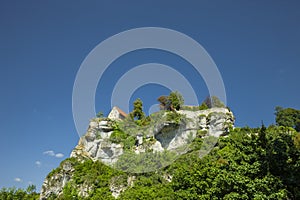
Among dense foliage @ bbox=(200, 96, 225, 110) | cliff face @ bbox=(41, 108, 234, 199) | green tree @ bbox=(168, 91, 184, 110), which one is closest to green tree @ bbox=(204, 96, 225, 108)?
dense foliage @ bbox=(200, 96, 225, 110)

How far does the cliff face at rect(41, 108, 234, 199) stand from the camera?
1227 inches

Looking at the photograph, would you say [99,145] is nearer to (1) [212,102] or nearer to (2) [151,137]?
(2) [151,137]

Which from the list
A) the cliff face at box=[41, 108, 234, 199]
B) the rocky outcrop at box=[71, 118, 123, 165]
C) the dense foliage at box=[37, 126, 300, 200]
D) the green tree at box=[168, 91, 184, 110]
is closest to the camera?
the dense foliage at box=[37, 126, 300, 200]

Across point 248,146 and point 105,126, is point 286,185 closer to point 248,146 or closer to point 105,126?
point 248,146

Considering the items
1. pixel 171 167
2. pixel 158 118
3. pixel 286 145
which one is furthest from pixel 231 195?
pixel 158 118

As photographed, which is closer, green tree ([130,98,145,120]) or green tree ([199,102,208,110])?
green tree ([199,102,208,110])

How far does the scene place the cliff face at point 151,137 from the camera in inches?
1227

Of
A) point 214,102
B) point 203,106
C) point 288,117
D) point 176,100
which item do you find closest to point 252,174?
point 214,102

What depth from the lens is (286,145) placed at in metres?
9.88

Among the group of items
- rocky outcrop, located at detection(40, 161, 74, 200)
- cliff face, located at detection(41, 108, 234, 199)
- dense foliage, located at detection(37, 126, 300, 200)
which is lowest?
dense foliage, located at detection(37, 126, 300, 200)

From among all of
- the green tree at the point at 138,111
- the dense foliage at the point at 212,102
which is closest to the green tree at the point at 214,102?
the dense foliage at the point at 212,102

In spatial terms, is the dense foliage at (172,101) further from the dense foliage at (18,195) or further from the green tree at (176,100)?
the dense foliage at (18,195)

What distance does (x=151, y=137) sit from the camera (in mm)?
33969

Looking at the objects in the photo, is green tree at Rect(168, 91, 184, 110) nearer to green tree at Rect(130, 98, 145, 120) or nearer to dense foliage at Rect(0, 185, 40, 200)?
green tree at Rect(130, 98, 145, 120)
